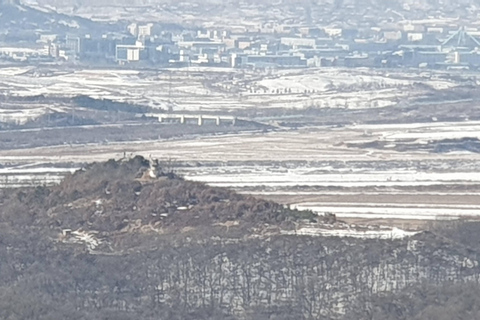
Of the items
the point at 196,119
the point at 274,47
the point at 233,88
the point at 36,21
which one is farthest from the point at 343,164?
the point at 36,21

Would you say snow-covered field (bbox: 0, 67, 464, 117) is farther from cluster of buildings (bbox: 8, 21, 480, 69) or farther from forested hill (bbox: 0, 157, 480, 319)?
forested hill (bbox: 0, 157, 480, 319)

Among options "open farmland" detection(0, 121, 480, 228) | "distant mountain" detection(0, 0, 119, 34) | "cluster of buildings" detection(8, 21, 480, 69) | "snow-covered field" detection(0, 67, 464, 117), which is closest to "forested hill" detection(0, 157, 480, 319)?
"open farmland" detection(0, 121, 480, 228)

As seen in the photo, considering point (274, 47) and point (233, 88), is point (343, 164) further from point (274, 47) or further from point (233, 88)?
point (274, 47)

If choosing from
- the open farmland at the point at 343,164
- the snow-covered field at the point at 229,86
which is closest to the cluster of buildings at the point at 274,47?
the snow-covered field at the point at 229,86

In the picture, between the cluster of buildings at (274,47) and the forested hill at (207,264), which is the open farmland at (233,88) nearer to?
the cluster of buildings at (274,47)

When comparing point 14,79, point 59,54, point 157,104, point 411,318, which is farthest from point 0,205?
point 59,54

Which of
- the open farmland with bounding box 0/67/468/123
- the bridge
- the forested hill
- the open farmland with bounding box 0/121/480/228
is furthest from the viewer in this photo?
the open farmland with bounding box 0/67/468/123

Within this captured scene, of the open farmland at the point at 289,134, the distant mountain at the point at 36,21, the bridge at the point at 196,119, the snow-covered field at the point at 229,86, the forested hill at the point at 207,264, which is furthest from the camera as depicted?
the distant mountain at the point at 36,21
